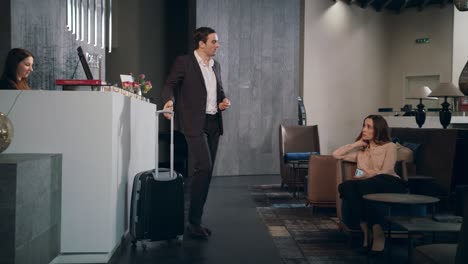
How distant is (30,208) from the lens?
2.47 metres

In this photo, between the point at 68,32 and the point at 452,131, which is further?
the point at 68,32

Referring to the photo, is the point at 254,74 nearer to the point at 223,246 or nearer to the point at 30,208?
the point at 223,246

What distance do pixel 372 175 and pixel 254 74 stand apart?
5.42 meters

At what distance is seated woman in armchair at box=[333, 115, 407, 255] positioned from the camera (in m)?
3.49

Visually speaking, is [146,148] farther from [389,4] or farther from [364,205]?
[389,4]

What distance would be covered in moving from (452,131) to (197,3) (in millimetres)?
4978

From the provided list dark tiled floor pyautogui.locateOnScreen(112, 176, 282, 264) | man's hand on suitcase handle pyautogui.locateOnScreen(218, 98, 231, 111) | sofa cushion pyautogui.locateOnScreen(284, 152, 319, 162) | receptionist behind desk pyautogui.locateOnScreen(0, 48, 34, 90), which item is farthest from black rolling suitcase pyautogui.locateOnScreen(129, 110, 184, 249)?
sofa cushion pyautogui.locateOnScreen(284, 152, 319, 162)

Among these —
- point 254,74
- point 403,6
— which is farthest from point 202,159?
point 403,6

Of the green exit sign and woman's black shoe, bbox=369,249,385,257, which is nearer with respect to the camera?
woman's black shoe, bbox=369,249,385,257

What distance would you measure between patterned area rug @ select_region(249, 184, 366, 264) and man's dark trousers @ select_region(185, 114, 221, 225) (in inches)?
24.8

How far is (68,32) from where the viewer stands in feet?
17.5

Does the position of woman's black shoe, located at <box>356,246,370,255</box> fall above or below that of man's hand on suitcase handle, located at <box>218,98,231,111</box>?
below

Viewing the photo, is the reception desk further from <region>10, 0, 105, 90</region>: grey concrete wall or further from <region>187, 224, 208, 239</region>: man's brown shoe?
<region>10, 0, 105, 90</region>: grey concrete wall

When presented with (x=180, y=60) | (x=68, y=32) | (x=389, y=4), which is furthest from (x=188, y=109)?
(x=389, y=4)
